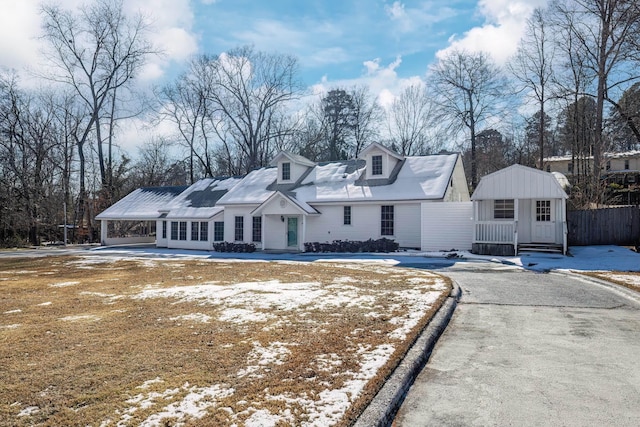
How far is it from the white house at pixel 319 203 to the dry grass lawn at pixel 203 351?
12.0 meters

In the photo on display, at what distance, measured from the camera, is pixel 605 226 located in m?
18.8

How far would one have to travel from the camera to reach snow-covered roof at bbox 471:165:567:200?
57.3ft

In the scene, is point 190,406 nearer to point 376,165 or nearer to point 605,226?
point 605,226

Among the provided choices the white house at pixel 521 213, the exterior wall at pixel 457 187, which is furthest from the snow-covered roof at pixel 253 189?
the white house at pixel 521 213

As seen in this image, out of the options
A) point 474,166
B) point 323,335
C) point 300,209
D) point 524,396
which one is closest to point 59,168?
point 300,209

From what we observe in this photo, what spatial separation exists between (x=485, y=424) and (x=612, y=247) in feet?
60.2

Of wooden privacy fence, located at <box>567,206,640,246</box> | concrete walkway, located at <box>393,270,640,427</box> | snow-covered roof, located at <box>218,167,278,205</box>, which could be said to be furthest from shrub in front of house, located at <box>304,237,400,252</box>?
concrete walkway, located at <box>393,270,640,427</box>

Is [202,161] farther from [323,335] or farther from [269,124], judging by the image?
[323,335]

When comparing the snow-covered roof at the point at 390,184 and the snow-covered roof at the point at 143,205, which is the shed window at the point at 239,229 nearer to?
the snow-covered roof at the point at 390,184

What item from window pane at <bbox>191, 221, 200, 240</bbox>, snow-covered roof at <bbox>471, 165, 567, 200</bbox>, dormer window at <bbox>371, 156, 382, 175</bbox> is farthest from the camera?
window pane at <bbox>191, 221, 200, 240</bbox>

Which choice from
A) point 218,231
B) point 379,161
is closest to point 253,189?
point 218,231

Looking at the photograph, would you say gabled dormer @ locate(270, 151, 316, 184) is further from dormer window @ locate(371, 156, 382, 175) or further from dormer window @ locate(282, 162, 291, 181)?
dormer window @ locate(371, 156, 382, 175)

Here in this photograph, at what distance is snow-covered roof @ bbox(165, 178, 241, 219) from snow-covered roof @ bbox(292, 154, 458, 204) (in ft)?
18.9

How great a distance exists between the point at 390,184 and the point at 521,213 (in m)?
6.54
